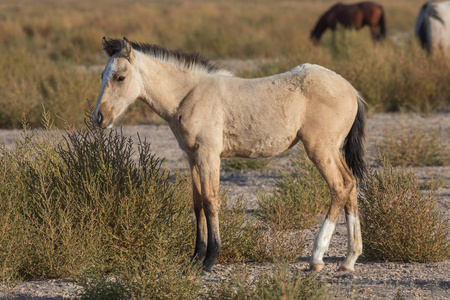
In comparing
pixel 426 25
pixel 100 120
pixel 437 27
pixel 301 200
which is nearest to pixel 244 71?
pixel 426 25

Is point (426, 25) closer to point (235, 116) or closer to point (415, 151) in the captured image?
point (415, 151)

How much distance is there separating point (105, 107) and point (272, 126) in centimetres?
133

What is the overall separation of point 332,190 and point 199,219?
3.66 ft

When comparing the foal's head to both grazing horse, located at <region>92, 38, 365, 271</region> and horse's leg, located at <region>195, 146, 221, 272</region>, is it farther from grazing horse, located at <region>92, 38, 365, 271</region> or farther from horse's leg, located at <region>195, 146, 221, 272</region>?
horse's leg, located at <region>195, 146, 221, 272</region>

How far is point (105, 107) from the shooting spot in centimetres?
485

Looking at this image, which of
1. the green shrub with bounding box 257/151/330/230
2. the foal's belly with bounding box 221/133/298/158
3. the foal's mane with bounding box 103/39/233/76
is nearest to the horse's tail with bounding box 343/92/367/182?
the foal's belly with bounding box 221/133/298/158

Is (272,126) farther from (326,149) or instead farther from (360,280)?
(360,280)

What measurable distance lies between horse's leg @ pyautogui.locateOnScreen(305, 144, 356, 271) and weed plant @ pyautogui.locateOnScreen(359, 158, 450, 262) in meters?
0.47

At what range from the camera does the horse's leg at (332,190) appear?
502cm

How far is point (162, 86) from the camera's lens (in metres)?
5.11

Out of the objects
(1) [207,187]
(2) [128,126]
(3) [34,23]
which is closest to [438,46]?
(2) [128,126]

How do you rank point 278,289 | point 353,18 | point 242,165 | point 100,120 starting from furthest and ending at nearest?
point 353,18
point 242,165
point 100,120
point 278,289

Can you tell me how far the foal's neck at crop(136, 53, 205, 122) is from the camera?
508 cm

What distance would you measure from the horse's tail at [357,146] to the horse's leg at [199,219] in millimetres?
1338
